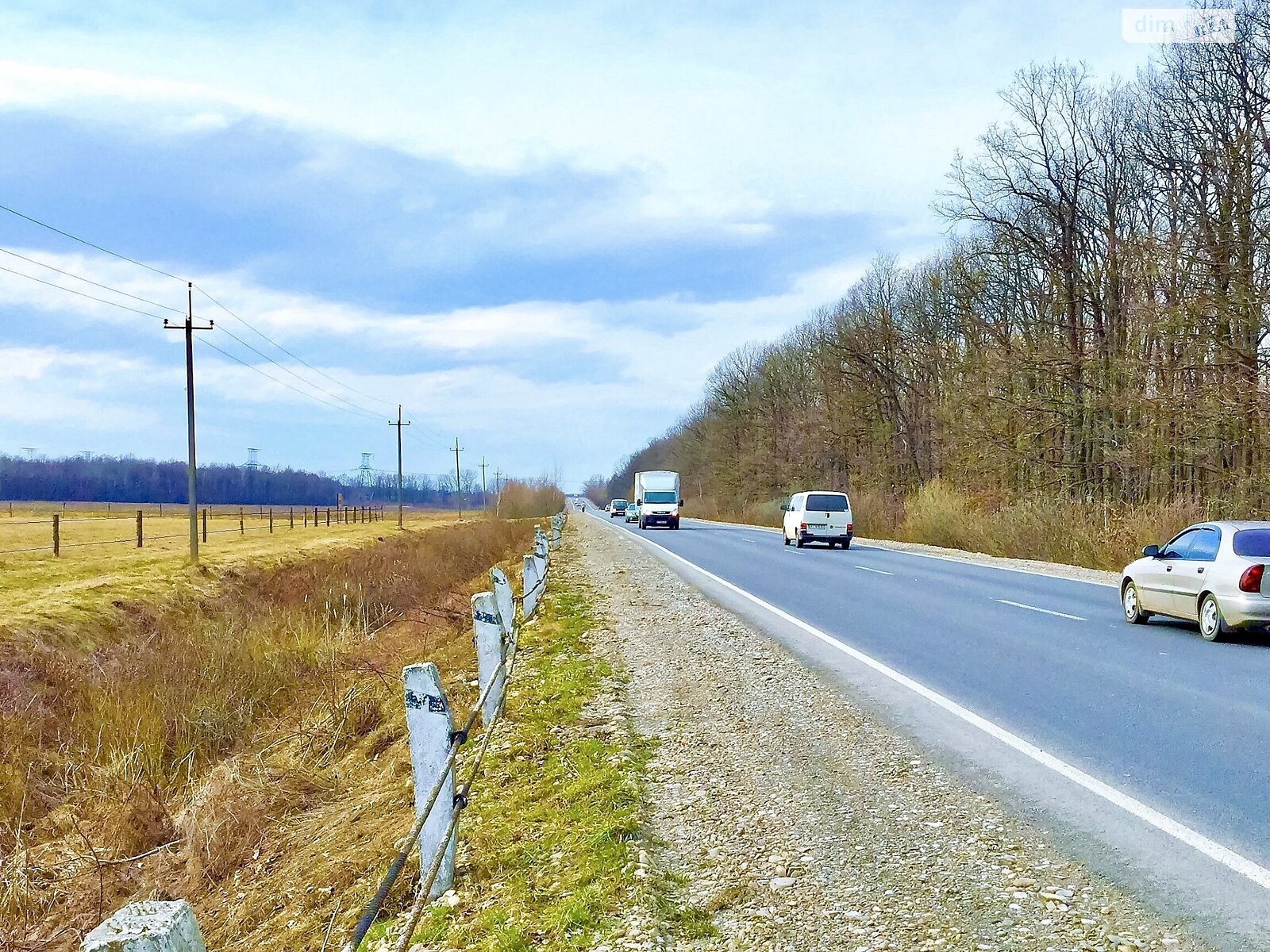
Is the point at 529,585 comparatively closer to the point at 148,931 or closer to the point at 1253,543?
the point at 1253,543

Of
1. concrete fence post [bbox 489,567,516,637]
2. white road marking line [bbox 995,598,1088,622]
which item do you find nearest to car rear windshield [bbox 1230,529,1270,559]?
white road marking line [bbox 995,598,1088,622]

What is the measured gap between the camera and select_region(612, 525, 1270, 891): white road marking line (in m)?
4.39

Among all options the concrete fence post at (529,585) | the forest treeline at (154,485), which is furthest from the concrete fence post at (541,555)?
the forest treeline at (154,485)

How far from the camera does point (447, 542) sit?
36844 mm

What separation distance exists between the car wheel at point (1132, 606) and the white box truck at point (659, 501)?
41349 millimetres

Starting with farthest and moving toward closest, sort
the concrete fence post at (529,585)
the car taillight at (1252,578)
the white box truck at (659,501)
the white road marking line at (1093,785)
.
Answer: the white box truck at (659,501)
the concrete fence post at (529,585)
the car taillight at (1252,578)
the white road marking line at (1093,785)

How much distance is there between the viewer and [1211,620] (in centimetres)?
1127

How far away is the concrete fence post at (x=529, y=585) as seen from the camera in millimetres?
13773

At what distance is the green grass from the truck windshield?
47.1 metres

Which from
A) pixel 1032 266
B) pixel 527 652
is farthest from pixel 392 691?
pixel 1032 266

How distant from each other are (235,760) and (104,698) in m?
3.49

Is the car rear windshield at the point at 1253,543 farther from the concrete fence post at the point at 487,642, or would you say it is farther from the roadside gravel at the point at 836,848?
the concrete fence post at the point at 487,642

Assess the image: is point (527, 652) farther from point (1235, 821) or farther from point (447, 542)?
point (447, 542)

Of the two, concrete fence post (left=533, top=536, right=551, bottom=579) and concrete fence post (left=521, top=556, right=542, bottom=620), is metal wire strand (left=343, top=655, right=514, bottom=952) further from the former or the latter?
concrete fence post (left=533, top=536, right=551, bottom=579)
